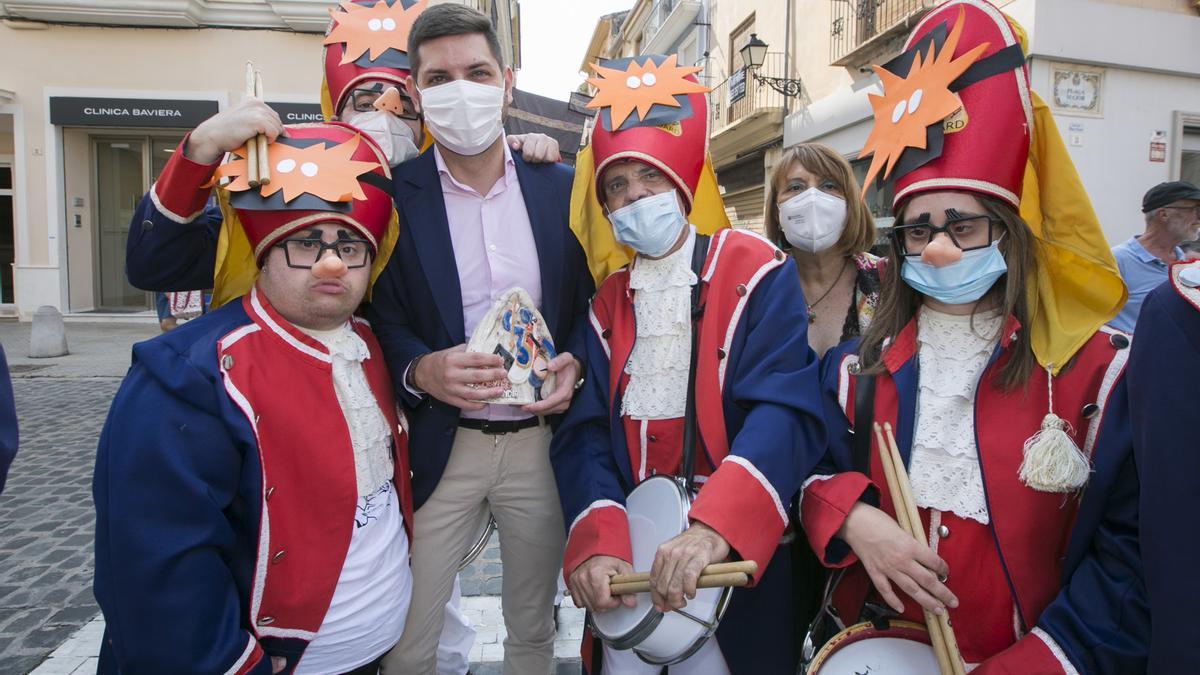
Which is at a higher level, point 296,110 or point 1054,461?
point 296,110

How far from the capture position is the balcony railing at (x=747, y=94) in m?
15.5

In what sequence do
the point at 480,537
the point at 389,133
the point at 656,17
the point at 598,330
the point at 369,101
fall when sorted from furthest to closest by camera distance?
1. the point at 656,17
2. the point at 369,101
3. the point at 480,537
4. the point at 389,133
5. the point at 598,330

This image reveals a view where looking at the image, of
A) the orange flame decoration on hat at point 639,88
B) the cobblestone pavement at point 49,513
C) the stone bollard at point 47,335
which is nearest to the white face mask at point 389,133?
A: the orange flame decoration on hat at point 639,88

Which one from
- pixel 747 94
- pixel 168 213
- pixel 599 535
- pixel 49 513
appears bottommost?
pixel 49 513

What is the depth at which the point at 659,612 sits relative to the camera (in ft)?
5.87

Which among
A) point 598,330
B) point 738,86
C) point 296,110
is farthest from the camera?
point 738,86

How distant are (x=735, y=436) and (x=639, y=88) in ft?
3.74

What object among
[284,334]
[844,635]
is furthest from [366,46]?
[844,635]

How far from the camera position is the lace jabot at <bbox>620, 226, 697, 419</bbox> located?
2133 millimetres

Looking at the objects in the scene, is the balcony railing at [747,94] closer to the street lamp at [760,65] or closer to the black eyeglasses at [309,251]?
the street lamp at [760,65]

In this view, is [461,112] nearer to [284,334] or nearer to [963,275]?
[284,334]

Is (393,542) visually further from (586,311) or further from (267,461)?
(586,311)

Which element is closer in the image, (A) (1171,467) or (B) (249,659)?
(A) (1171,467)

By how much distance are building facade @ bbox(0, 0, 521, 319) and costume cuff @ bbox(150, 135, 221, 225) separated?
37.8ft
